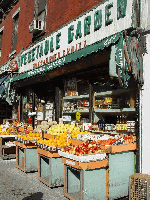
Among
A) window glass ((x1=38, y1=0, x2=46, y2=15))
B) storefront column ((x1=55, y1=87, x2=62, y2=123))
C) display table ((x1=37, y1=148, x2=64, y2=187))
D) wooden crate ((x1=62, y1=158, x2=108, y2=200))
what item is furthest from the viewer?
window glass ((x1=38, y1=0, x2=46, y2=15))

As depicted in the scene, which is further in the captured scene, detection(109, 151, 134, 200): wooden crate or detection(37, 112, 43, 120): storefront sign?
detection(37, 112, 43, 120): storefront sign

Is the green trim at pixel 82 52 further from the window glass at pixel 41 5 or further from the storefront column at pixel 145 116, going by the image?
the window glass at pixel 41 5

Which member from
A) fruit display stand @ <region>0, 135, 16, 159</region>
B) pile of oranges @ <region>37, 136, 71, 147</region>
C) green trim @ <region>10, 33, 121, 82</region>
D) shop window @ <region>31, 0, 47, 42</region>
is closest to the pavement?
pile of oranges @ <region>37, 136, 71, 147</region>

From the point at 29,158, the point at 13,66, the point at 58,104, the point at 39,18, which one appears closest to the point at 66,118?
the point at 58,104

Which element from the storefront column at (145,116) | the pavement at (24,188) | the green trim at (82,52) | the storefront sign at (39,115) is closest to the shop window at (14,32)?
the storefront sign at (39,115)

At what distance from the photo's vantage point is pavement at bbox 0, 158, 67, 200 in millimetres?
5687

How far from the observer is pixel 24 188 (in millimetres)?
6258

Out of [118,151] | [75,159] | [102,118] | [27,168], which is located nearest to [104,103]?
[102,118]

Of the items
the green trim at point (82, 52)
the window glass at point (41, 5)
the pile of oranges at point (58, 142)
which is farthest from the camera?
the window glass at point (41, 5)

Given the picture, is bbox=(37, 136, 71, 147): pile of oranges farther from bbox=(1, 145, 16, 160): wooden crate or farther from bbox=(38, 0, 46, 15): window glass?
bbox=(38, 0, 46, 15): window glass

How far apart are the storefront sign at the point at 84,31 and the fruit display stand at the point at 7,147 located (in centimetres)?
348

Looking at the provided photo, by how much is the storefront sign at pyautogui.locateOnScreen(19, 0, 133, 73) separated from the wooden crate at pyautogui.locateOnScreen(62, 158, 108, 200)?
313 centimetres

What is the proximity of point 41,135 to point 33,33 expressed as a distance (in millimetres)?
6142

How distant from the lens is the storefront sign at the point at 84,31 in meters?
6.36
